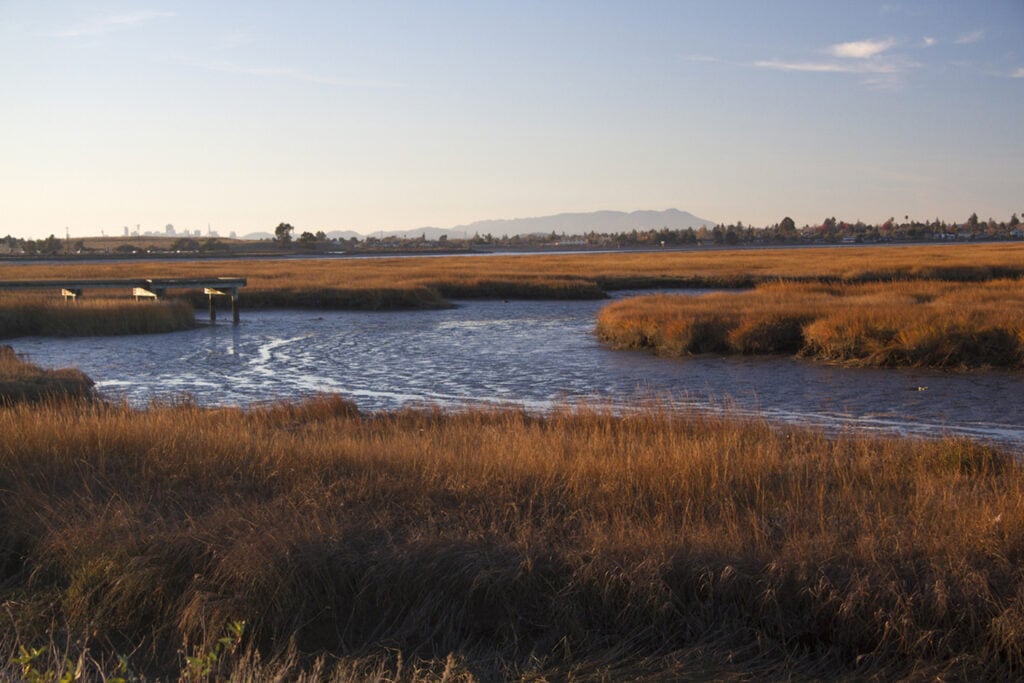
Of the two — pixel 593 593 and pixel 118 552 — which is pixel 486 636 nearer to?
pixel 593 593

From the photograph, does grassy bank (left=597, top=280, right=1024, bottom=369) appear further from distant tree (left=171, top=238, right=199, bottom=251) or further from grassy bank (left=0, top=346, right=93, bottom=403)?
distant tree (left=171, top=238, right=199, bottom=251)

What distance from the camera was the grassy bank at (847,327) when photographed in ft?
72.1

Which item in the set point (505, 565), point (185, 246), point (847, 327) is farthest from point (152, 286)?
point (185, 246)

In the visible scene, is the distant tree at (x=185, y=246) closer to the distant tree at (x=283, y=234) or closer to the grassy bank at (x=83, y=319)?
the distant tree at (x=283, y=234)

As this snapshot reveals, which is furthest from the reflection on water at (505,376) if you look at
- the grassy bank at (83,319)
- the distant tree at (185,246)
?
the distant tree at (185,246)

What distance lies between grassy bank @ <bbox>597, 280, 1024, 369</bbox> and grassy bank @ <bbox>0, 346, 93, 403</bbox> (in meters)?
14.1

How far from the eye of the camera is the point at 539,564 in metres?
6.54

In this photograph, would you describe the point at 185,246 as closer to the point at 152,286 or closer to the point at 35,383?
the point at 152,286

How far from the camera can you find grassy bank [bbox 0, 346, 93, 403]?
16.1 meters

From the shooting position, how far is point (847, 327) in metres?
23.7

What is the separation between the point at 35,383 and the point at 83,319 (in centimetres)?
1589

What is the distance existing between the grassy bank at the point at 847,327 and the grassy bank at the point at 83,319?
48.6 feet

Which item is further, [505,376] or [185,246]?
[185,246]

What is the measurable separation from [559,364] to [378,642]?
59.2ft
